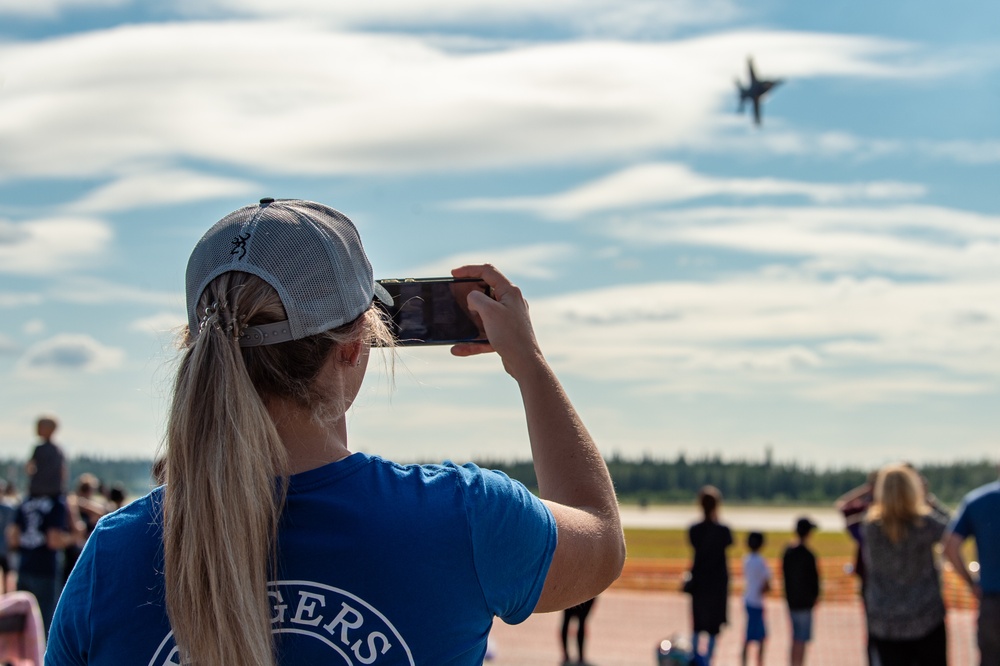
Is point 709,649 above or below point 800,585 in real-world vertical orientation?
below

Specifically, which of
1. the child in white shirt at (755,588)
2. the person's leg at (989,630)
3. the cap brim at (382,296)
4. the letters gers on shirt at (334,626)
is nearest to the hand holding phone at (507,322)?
the cap brim at (382,296)

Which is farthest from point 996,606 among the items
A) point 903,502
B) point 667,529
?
point 667,529

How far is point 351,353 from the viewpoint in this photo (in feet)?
5.41

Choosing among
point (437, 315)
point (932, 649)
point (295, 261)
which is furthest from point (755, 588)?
point (295, 261)

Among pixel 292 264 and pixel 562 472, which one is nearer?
pixel 292 264

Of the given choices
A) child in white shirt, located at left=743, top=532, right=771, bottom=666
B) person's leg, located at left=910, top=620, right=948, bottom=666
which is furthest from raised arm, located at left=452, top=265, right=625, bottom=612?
child in white shirt, located at left=743, top=532, right=771, bottom=666

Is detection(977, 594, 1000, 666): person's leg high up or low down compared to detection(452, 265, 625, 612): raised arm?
down

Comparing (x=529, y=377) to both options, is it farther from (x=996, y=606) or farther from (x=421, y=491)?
(x=996, y=606)

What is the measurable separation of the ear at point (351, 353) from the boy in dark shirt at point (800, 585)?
9.42m

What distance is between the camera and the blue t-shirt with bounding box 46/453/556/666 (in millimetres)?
1502

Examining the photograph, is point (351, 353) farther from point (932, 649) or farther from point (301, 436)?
point (932, 649)

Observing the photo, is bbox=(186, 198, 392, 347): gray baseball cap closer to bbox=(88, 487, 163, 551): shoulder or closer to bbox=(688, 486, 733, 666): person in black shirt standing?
bbox=(88, 487, 163, 551): shoulder

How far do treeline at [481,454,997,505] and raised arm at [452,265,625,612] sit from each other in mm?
126155

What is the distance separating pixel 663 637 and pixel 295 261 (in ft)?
52.8
